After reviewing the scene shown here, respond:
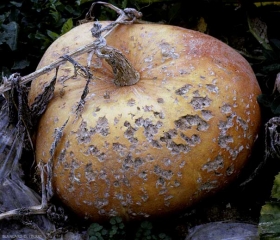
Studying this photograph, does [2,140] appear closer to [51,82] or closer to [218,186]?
[51,82]

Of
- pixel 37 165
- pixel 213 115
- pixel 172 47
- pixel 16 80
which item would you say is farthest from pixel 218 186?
pixel 16 80

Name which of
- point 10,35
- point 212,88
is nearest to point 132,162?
point 212,88

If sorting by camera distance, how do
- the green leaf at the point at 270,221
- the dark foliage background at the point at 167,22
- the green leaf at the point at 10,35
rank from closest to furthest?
the green leaf at the point at 270,221 → the dark foliage background at the point at 167,22 → the green leaf at the point at 10,35

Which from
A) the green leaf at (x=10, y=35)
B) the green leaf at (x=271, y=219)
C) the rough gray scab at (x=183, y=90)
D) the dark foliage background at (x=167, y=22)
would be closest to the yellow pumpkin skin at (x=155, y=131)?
the rough gray scab at (x=183, y=90)

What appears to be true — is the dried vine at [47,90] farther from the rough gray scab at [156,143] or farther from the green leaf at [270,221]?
the green leaf at [270,221]

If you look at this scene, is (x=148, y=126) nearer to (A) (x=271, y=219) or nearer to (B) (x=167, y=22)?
(A) (x=271, y=219)

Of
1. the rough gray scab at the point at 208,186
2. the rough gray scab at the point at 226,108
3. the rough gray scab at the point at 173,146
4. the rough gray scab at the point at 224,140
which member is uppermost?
the rough gray scab at the point at 226,108

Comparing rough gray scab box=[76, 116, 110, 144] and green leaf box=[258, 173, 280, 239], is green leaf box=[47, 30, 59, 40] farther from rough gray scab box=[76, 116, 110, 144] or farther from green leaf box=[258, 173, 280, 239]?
green leaf box=[258, 173, 280, 239]
